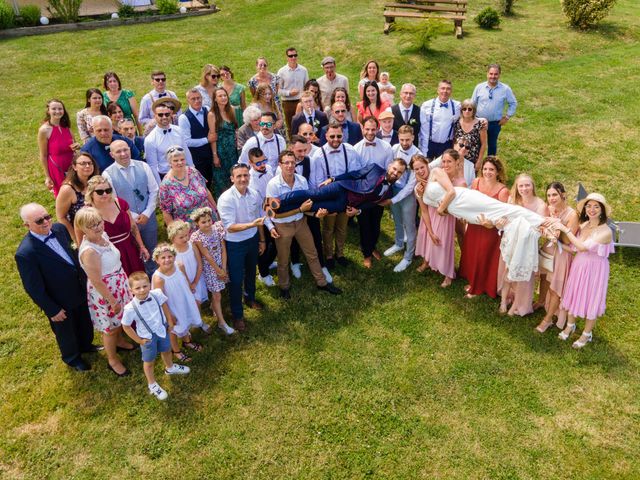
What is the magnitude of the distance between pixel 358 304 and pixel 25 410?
4.30 meters

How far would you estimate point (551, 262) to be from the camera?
6.21 meters

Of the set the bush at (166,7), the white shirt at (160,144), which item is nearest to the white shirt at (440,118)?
the white shirt at (160,144)

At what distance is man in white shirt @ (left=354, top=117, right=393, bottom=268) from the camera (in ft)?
24.0

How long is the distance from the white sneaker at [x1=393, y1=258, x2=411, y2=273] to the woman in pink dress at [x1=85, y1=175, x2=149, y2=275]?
3.74m

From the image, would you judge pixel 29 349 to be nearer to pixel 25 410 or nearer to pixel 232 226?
pixel 25 410

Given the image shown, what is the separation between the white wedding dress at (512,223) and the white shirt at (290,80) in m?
4.94

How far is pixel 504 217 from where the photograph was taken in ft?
20.7

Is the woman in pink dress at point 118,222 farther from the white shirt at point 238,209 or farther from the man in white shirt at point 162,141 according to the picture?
the man in white shirt at point 162,141

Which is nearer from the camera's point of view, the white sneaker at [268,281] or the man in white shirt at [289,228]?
the man in white shirt at [289,228]

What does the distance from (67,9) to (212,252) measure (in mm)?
20677

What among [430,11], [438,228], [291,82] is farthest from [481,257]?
[430,11]

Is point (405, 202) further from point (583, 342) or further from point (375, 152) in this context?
point (583, 342)

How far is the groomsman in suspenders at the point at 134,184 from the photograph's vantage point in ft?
21.1

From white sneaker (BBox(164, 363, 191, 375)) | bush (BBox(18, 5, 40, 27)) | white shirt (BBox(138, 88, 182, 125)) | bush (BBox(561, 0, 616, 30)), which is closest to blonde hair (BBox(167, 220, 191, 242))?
white sneaker (BBox(164, 363, 191, 375))
